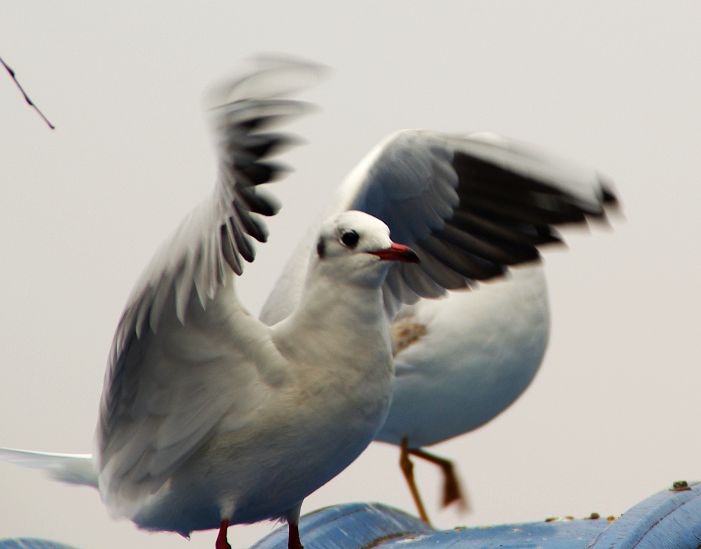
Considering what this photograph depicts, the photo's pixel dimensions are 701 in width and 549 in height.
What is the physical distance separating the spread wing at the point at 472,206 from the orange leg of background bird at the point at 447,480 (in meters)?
0.92

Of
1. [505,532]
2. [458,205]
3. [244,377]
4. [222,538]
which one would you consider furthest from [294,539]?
[458,205]

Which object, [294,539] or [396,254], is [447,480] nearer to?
[294,539]

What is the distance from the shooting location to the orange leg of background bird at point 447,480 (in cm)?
280

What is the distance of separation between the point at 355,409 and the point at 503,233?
0.50m

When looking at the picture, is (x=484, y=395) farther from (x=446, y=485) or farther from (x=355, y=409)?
(x=355, y=409)

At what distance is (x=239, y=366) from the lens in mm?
1525

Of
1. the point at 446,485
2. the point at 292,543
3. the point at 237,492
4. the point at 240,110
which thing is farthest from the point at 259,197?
the point at 446,485

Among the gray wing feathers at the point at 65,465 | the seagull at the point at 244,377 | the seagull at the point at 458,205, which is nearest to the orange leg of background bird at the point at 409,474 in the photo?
the seagull at the point at 458,205

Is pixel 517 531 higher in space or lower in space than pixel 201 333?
lower

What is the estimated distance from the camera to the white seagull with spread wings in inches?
53.2

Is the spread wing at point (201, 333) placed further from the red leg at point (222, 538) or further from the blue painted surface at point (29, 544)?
the blue painted surface at point (29, 544)

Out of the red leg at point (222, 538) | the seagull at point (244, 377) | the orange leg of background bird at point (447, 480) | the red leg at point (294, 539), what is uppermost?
the seagull at point (244, 377)

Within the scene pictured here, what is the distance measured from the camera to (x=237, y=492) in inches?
60.7

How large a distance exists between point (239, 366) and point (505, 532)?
21.5 inches
